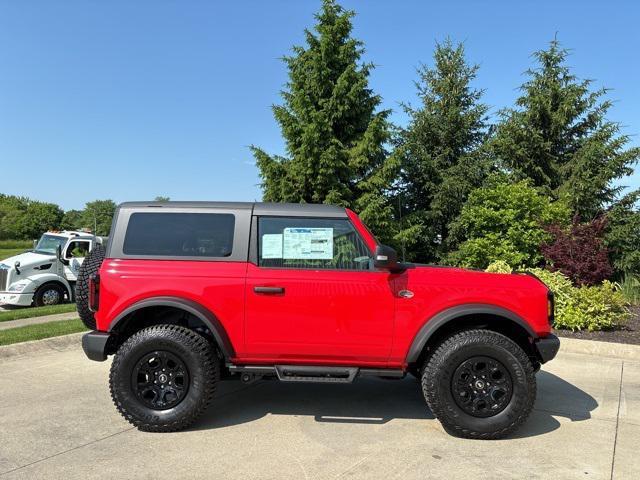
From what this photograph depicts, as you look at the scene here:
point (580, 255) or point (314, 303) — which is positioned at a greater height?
point (580, 255)

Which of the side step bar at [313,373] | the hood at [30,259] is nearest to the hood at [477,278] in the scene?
the side step bar at [313,373]

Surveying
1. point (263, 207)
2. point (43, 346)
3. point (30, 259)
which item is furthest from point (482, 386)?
point (30, 259)

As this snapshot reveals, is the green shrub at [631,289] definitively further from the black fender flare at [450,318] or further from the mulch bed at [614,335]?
the black fender flare at [450,318]

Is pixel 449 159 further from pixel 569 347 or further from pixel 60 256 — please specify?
pixel 60 256

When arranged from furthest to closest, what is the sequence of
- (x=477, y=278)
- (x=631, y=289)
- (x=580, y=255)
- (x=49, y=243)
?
(x=49, y=243) → (x=631, y=289) → (x=580, y=255) → (x=477, y=278)

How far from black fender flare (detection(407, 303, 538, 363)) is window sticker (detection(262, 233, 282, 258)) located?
1328 mm

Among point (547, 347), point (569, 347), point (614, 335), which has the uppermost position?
point (547, 347)

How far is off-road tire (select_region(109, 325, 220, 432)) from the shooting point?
3934mm

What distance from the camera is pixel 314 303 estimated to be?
3.92m

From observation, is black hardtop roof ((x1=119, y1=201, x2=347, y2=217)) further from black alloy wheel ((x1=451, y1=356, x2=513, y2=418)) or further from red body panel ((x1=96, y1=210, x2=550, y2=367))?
black alloy wheel ((x1=451, y1=356, x2=513, y2=418))

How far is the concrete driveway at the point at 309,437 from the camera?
131 inches

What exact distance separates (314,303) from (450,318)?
3.61 ft

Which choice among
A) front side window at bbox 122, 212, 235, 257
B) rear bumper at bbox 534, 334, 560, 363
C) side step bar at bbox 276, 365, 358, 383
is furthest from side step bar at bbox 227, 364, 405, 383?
rear bumper at bbox 534, 334, 560, 363

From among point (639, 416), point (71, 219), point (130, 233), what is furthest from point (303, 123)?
point (71, 219)
